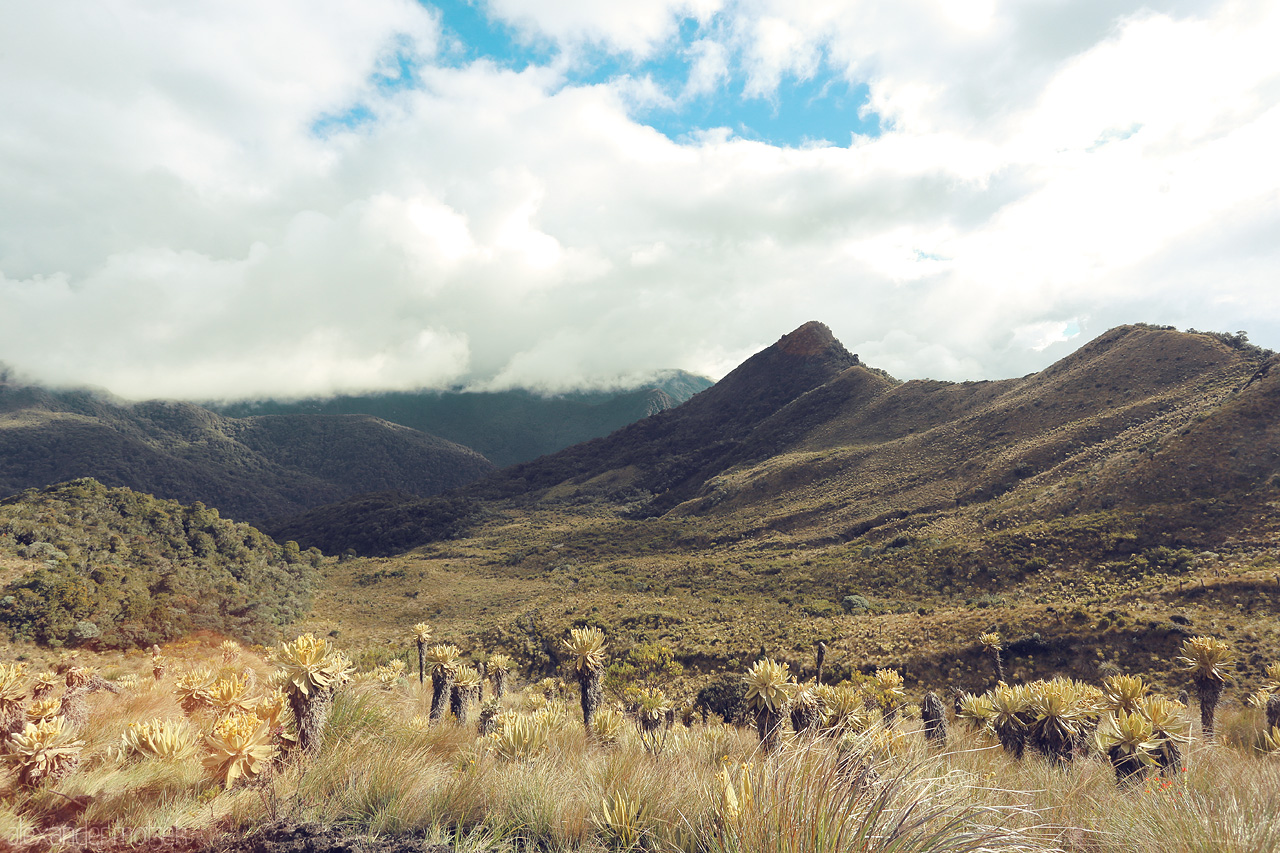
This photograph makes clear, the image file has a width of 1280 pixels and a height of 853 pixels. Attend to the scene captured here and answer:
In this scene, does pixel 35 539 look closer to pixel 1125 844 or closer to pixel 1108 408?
pixel 1125 844

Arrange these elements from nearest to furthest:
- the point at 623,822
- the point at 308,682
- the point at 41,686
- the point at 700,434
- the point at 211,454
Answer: the point at 623,822, the point at 308,682, the point at 41,686, the point at 700,434, the point at 211,454

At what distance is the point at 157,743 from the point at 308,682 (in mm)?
1062

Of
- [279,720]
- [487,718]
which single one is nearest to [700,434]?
[487,718]

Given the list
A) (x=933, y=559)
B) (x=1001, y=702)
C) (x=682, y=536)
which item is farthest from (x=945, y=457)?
(x=1001, y=702)

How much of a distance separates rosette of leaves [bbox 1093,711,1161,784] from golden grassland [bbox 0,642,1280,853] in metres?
0.40

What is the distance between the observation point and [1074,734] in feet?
21.2

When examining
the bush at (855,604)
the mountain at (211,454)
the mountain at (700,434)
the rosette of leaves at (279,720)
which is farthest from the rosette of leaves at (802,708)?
the mountain at (211,454)

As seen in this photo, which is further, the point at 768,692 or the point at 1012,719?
the point at 768,692

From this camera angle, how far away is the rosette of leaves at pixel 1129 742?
5488 mm

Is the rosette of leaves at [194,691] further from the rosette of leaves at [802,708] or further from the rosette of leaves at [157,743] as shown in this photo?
the rosette of leaves at [802,708]

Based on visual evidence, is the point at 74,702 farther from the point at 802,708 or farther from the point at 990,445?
the point at 990,445

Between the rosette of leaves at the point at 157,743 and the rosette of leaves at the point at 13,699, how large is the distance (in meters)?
0.94

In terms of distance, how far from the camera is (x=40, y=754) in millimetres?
3811

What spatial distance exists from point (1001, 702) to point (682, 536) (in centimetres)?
5894
